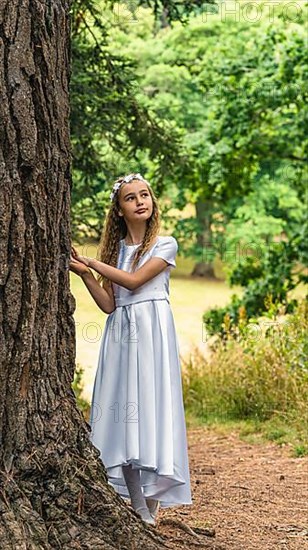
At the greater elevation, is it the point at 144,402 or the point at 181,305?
the point at 144,402

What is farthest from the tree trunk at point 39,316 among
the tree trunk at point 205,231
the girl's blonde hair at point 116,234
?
the tree trunk at point 205,231

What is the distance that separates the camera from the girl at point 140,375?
14.5 ft

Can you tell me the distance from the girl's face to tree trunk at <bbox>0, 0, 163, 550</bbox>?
0.99 m

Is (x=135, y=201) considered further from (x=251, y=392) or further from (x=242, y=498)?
(x=251, y=392)

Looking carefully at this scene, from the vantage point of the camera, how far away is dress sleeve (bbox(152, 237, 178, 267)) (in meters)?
4.60

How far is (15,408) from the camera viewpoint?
3480mm

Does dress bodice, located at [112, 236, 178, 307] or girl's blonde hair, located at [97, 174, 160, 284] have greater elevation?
girl's blonde hair, located at [97, 174, 160, 284]

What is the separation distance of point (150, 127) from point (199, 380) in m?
2.50

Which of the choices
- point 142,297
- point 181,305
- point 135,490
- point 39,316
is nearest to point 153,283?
point 142,297

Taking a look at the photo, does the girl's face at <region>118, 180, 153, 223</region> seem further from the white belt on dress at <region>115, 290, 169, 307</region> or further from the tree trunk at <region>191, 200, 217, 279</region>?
the tree trunk at <region>191, 200, 217, 279</region>

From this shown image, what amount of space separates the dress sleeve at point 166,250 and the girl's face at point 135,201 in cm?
14

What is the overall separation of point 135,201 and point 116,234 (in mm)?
244

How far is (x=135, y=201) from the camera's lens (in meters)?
4.67

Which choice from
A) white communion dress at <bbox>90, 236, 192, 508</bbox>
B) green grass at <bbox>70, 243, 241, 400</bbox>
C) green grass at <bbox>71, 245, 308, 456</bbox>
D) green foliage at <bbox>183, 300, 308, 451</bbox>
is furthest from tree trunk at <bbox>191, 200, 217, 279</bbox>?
white communion dress at <bbox>90, 236, 192, 508</bbox>
